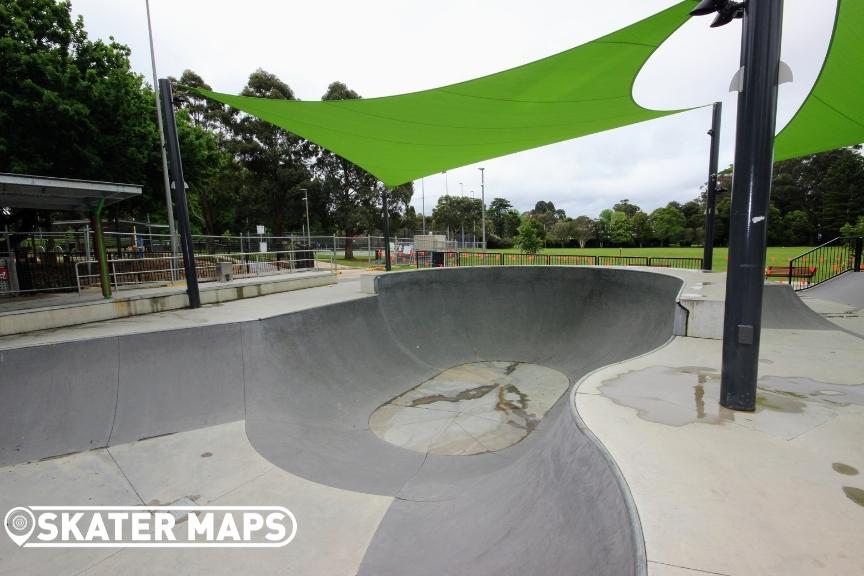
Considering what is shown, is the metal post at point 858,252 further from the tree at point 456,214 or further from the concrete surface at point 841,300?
the tree at point 456,214

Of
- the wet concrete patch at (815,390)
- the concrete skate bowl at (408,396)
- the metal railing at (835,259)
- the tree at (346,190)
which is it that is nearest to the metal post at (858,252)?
the metal railing at (835,259)

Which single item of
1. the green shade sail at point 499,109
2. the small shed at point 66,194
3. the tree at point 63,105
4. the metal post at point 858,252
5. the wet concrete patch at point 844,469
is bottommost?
the wet concrete patch at point 844,469

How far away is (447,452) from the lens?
553 centimetres

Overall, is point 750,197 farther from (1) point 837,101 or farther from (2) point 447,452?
(1) point 837,101

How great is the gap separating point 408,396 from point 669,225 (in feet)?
257

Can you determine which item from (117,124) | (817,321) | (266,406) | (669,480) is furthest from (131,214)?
(817,321)

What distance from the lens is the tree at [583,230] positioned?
7844 centimetres

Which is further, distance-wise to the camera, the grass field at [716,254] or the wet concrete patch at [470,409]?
the grass field at [716,254]

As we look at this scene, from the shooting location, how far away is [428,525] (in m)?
3.65

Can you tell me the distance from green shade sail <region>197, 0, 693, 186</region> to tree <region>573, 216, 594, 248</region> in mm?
75460

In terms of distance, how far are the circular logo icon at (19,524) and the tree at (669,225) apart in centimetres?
8291

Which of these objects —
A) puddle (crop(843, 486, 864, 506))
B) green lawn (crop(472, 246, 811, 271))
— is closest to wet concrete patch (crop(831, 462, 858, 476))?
puddle (crop(843, 486, 864, 506))

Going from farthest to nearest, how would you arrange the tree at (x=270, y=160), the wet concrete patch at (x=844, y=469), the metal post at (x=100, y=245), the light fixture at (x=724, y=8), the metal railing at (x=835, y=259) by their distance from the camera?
the tree at (x=270, y=160) < the metal railing at (x=835, y=259) < the metal post at (x=100, y=245) < the light fixture at (x=724, y=8) < the wet concrete patch at (x=844, y=469)

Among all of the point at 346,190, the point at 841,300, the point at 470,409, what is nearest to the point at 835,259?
the point at 841,300
